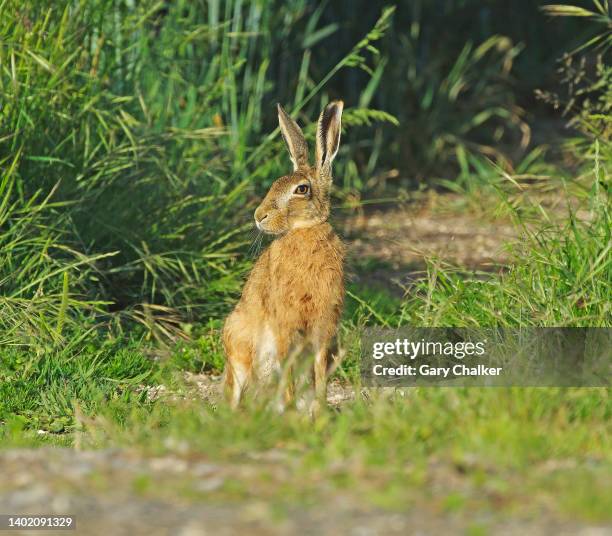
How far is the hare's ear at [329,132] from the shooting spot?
20.0 feet

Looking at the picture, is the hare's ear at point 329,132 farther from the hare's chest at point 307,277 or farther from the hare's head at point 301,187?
the hare's chest at point 307,277

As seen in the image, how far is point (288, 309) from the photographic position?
18.1ft

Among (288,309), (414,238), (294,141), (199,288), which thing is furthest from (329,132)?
(414,238)

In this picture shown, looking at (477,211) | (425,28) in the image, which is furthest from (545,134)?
(477,211)

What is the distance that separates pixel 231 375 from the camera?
5699mm

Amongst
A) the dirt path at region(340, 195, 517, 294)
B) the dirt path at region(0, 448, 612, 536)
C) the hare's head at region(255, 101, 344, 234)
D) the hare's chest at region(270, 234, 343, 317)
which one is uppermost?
the hare's head at region(255, 101, 344, 234)

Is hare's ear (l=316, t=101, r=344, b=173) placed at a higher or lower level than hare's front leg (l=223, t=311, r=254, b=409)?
higher

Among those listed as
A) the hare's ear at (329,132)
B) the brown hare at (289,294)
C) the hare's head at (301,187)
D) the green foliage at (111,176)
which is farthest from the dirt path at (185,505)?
the hare's ear at (329,132)

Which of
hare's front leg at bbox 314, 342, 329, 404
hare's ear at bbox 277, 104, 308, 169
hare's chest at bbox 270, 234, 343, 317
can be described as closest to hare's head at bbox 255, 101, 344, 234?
hare's ear at bbox 277, 104, 308, 169

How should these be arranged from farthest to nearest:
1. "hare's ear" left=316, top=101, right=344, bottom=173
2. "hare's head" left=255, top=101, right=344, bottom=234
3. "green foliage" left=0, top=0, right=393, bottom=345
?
"green foliage" left=0, top=0, right=393, bottom=345 < "hare's ear" left=316, top=101, right=344, bottom=173 < "hare's head" left=255, top=101, right=344, bottom=234

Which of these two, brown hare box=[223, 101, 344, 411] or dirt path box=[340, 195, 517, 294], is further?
dirt path box=[340, 195, 517, 294]

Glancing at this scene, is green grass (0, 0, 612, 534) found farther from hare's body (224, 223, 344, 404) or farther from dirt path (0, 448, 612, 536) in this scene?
hare's body (224, 223, 344, 404)

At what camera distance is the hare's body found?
5488 millimetres

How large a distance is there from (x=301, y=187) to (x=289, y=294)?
→ 582 millimetres
